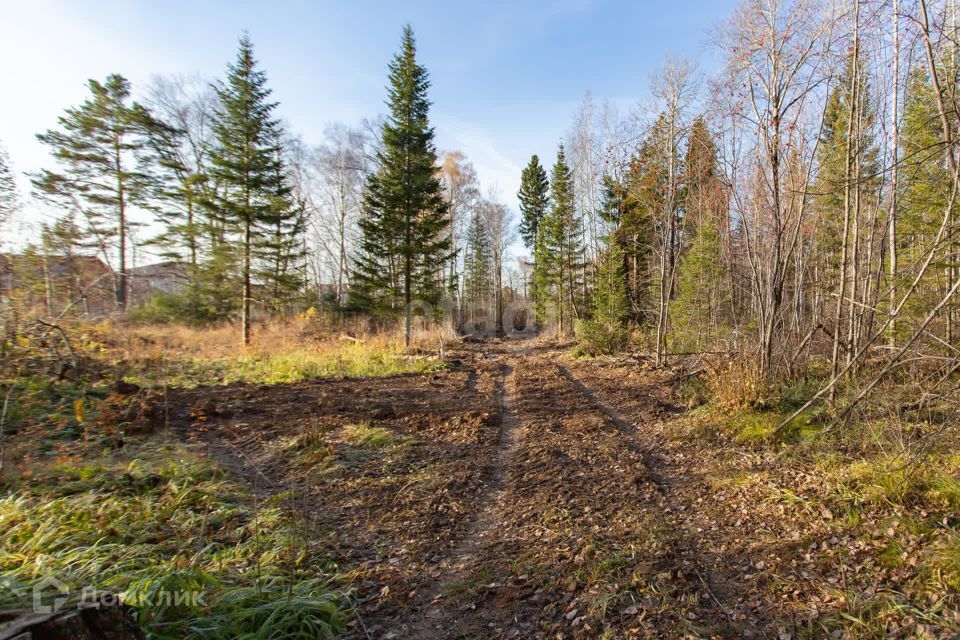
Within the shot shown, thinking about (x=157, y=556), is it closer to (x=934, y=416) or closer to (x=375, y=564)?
(x=375, y=564)

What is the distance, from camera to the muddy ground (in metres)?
2.44

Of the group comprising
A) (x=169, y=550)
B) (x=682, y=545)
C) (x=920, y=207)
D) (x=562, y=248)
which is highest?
(x=562, y=248)

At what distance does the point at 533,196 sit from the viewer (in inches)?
1165

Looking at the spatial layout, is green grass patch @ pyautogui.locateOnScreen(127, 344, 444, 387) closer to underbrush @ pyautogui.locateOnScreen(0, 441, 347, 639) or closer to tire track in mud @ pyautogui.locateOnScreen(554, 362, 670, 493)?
tire track in mud @ pyautogui.locateOnScreen(554, 362, 670, 493)

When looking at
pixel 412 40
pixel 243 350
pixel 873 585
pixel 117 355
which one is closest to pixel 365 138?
pixel 412 40

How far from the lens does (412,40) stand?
15.5 m

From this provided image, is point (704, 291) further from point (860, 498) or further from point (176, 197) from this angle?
point (176, 197)

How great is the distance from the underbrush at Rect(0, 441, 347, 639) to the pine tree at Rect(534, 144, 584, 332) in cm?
2010

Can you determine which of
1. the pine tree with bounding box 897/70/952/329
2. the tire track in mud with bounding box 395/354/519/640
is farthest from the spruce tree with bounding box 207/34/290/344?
the pine tree with bounding box 897/70/952/329

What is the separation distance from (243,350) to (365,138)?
1486 cm

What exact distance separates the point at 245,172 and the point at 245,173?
0.04 metres

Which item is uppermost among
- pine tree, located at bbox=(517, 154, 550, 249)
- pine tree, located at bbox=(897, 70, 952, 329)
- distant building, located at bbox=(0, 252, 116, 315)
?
pine tree, located at bbox=(517, 154, 550, 249)

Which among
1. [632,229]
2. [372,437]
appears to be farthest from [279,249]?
[632,229]

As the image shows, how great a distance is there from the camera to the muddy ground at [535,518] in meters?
2.44
